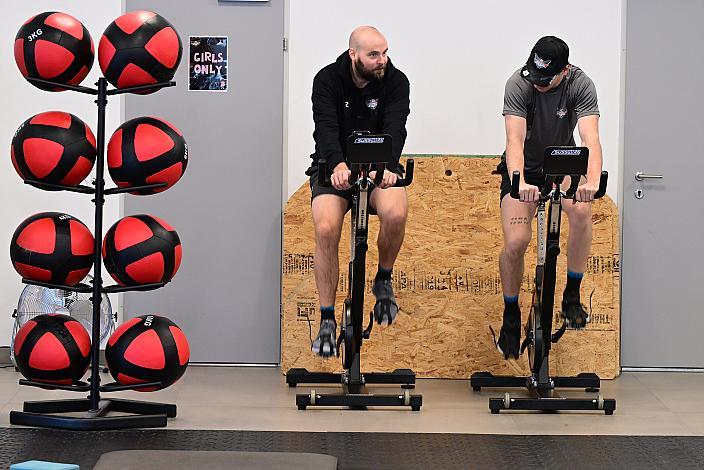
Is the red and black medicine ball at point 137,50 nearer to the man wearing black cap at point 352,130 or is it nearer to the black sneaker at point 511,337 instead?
the man wearing black cap at point 352,130

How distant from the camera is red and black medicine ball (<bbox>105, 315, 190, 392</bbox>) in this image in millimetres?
4305

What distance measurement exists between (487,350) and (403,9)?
2006 millimetres

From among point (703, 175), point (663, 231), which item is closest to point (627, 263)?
point (663, 231)

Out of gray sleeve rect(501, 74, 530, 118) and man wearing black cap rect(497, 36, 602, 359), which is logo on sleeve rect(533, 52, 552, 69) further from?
gray sleeve rect(501, 74, 530, 118)

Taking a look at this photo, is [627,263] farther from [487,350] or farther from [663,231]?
[487,350]

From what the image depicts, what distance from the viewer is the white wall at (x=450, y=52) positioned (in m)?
6.04

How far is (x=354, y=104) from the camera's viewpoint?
5062 millimetres

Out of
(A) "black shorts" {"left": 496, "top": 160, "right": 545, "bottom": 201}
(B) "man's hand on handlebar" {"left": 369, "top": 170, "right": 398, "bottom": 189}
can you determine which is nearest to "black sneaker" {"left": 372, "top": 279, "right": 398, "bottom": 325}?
(B) "man's hand on handlebar" {"left": 369, "top": 170, "right": 398, "bottom": 189}

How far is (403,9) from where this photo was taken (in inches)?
238

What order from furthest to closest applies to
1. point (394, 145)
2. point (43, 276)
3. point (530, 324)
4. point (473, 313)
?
point (473, 313)
point (530, 324)
point (394, 145)
point (43, 276)

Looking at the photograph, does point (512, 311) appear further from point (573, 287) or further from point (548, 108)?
point (548, 108)

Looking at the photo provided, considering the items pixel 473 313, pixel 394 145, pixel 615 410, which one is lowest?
pixel 615 410

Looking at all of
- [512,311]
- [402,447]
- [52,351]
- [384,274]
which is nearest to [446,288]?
[512,311]

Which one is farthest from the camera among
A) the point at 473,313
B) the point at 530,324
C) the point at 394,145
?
the point at 473,313
